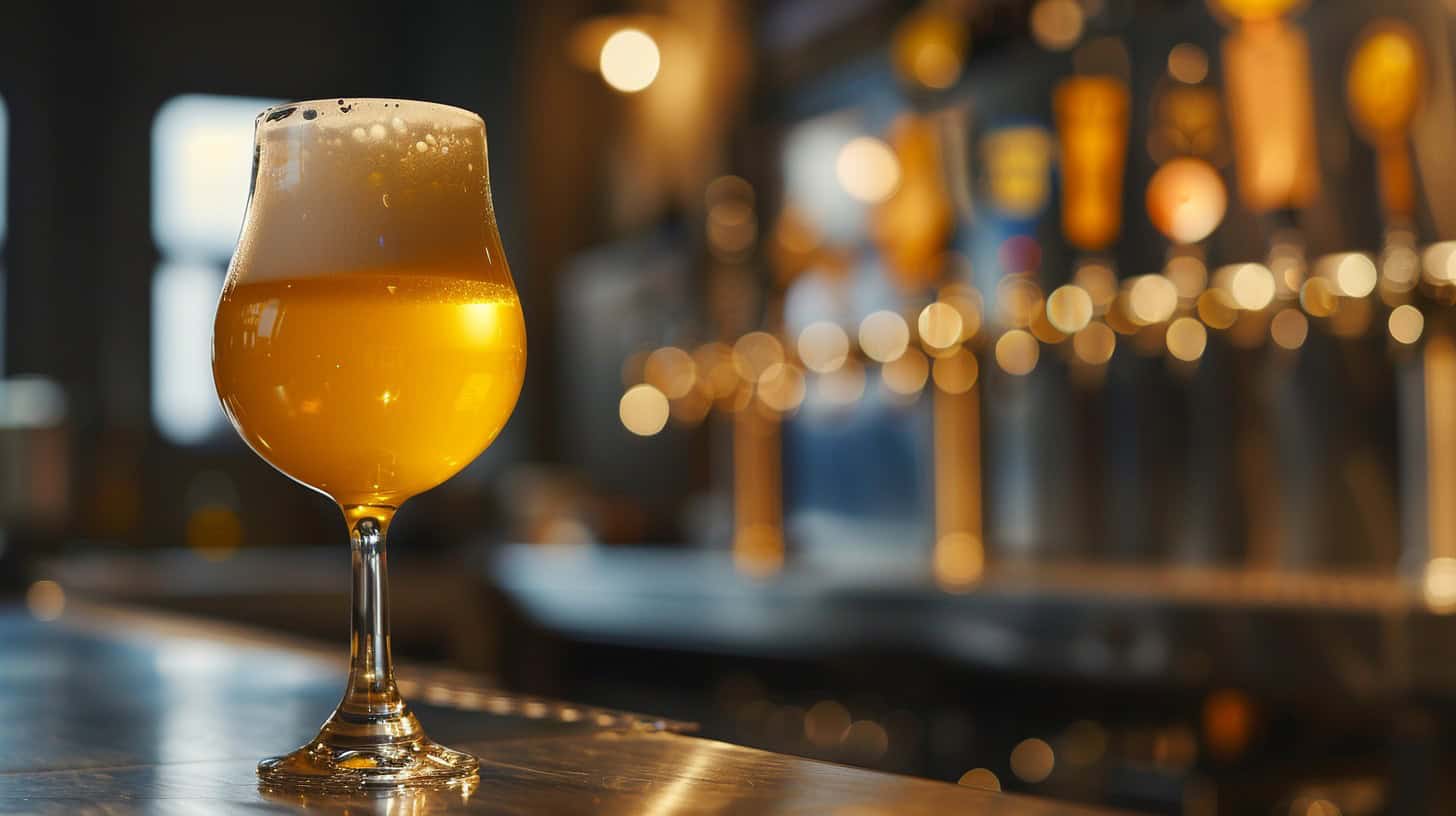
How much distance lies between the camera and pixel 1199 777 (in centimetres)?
154

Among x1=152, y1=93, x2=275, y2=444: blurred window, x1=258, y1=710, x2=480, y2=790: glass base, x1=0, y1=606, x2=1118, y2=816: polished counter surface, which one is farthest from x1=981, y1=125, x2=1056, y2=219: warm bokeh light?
x1=152, y1=93, x2=275, y2=444: blurred window

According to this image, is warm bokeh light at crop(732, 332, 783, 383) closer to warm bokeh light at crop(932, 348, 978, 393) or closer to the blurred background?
the blurred background

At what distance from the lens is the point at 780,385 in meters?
3.32

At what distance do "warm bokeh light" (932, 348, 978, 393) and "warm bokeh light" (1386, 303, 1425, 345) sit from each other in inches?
37.9

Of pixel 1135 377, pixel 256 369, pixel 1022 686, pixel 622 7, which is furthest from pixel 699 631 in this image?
pixel 622 7

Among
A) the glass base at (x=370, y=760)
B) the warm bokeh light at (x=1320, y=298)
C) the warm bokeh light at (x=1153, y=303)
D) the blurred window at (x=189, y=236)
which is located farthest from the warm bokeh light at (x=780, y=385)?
the blurred window at (x=189, y=236)

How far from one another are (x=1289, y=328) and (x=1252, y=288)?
0.08 m

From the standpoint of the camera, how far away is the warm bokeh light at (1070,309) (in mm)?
2480

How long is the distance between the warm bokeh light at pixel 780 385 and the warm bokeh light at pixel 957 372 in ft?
1.52

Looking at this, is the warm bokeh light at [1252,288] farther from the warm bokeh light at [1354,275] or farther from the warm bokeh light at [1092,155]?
the warm bokeh light at [1092,155]

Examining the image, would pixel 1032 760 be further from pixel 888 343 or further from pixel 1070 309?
pixel 888 343

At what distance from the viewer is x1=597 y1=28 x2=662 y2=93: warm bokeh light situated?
4.32m

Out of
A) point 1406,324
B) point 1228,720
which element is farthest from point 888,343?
point 1228,720

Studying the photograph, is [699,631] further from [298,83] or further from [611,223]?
[298,83]
